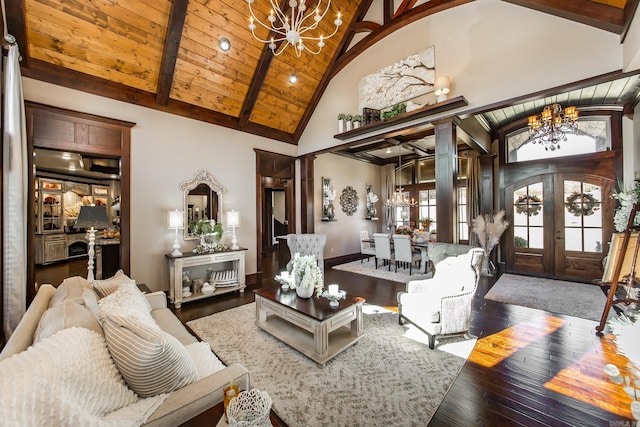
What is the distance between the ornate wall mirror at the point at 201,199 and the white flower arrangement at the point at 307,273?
2.56m

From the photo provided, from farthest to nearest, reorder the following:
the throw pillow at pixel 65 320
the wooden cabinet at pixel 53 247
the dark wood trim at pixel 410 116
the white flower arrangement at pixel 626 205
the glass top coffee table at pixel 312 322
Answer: the wooden cabinet at pixel 53 247 < the dark wood trim at pixel 410 116 < the white flower arrangement at pixel 626 205 < the glass top coffee table at pixel 312 322 < the throw pillow at pixel 65 320

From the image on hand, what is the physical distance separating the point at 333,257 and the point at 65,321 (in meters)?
5.87

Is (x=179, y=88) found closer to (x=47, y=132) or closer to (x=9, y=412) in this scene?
(x=47, y=132)

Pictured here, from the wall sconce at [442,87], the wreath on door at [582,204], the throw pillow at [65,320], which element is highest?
the wall sconce at [442,87]

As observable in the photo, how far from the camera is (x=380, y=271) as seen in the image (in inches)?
227

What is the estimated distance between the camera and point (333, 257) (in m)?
6.81

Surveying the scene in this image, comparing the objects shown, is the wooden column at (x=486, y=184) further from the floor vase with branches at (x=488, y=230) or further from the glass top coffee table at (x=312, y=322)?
the glass top coffee table at (x=312, y=322)

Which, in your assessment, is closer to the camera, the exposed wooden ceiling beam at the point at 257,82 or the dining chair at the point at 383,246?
the exposed wooden ceiling beam at the point at 257,82

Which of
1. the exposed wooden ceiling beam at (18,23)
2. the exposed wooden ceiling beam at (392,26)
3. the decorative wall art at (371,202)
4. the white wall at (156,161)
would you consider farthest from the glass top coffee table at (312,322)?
the decorative wall art at (371,202)

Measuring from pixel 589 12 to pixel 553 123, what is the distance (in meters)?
1.94

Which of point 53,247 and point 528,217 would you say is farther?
point 53,247

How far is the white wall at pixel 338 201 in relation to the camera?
6613mm

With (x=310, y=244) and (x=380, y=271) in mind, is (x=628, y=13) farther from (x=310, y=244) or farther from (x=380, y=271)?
(x=380, y=271)

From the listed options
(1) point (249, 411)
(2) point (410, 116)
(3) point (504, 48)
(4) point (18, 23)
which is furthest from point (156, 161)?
(3) point (504, 48)
